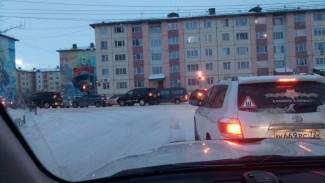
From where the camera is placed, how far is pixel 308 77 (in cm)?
453

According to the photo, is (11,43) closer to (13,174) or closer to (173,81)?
(13,174)

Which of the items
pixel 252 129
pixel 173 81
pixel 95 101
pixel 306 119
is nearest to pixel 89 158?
pixel 252 129

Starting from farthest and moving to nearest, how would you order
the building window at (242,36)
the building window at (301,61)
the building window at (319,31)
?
the building window at (242,36) → the building window at (301,61) → the building window at (319,31)

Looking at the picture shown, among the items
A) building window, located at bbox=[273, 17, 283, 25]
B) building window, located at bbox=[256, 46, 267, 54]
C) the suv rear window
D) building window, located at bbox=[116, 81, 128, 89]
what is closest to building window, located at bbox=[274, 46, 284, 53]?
building window, located at bbox=[256, 46, 267, 54]

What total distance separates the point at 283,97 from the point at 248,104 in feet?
1.54

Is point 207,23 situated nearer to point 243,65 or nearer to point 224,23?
point 224,23

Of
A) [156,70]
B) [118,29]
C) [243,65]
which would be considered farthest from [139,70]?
[243,65]

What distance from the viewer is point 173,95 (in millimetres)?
34844

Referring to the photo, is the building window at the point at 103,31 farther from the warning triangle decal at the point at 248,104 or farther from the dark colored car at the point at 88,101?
the warning triangle decal at the point at 248,104

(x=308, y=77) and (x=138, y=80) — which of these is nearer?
(x=308, y=77)

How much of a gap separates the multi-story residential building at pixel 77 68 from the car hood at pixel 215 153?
52.8m

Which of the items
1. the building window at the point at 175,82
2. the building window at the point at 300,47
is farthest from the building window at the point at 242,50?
the building window at the point at 175,82

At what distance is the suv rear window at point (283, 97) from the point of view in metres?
4.38

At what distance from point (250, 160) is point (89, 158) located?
504 centimetres
